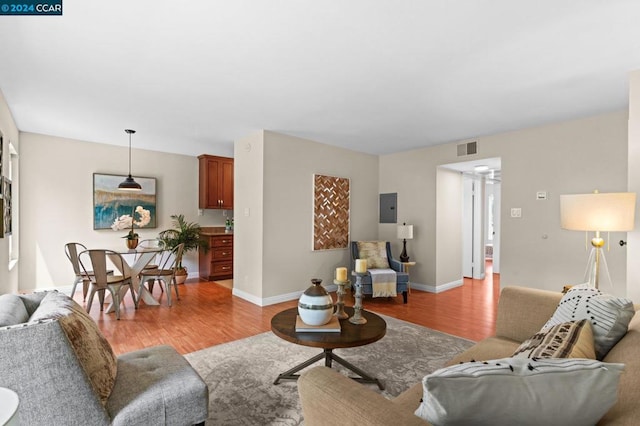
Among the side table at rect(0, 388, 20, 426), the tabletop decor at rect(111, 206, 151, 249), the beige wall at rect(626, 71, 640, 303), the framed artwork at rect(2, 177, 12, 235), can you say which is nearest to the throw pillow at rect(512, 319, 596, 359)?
the side table at rect(0, 388, 20, 426)

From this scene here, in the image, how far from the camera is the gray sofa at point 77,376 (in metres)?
1.19

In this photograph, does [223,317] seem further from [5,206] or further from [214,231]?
[214,231]

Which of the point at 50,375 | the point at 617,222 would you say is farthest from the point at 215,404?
the point at 617,222

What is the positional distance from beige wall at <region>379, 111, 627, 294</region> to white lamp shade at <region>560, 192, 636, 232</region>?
1838 millimetres

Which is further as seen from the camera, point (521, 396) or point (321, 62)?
point (321, 62)

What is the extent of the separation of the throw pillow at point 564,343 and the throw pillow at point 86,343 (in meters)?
1.78

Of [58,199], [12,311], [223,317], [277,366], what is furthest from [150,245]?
[12,311]

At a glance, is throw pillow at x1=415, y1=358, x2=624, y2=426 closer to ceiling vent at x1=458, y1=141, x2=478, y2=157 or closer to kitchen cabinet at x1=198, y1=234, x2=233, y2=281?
ceiling vent at x1=458, y1=141, x2=478, y2=157

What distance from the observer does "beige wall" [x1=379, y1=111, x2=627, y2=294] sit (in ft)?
11.8

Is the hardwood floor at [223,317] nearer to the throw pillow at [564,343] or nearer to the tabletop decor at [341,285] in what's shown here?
the tabletop decor at [341,285]

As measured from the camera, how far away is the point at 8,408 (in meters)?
0.58

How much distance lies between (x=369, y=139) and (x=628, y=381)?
4.28 m

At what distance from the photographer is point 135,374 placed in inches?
63.5

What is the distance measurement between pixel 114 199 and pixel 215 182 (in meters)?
1.78
